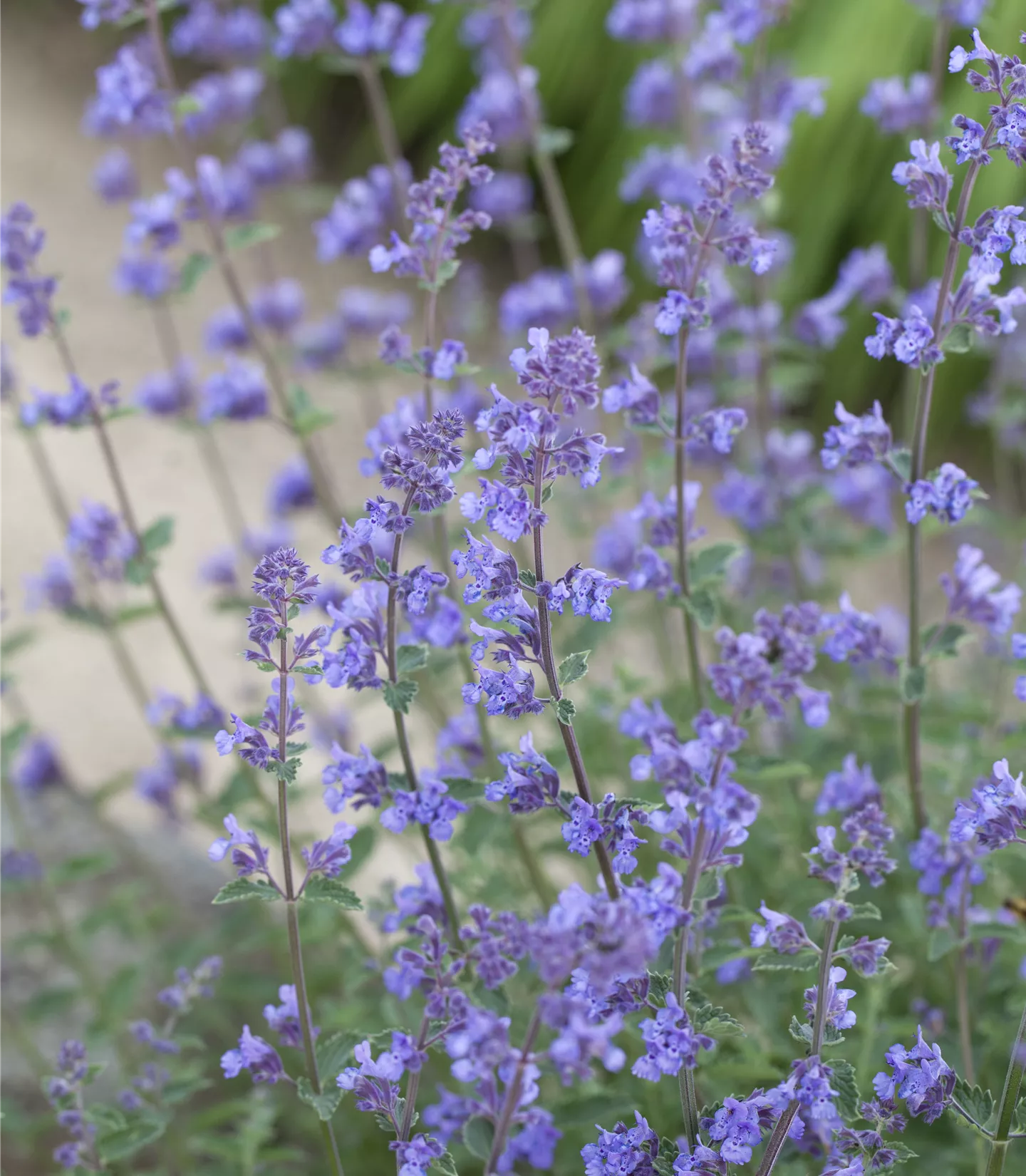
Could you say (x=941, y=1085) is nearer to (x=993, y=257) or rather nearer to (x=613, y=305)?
(x=993, y=257)

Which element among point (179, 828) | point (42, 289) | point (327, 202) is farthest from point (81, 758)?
point (42, 289)

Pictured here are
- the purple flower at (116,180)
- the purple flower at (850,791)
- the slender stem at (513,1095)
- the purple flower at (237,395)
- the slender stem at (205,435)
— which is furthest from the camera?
the purple flower at (116,180)

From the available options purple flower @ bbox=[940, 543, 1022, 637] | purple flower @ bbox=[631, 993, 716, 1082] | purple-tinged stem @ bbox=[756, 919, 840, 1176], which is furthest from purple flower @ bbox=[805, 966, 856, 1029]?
purple flower @ bbox=[940, 543, 1022, 637]

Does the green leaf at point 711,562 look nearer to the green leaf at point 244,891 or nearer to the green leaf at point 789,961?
the green leaf at point 789,961

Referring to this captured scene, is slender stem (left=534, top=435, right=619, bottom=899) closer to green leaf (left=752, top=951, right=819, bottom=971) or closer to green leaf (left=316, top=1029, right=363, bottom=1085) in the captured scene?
green leaf (left=752, top=951, right=819, bottom=971)

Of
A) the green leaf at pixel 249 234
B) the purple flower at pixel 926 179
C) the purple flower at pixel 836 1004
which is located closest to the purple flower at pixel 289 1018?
the purple flower at pixel 836 1004

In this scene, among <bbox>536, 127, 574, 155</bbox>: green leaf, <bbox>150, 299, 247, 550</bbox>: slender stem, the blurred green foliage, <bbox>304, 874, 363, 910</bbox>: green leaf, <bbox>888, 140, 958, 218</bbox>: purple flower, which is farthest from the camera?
the blurred green foliage

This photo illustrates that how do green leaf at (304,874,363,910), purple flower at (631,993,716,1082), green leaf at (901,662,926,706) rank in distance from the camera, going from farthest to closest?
green leaf at (901,662,926,706), green leaf at (304,874,363,910), purple flower at (631,993,716,1082)
